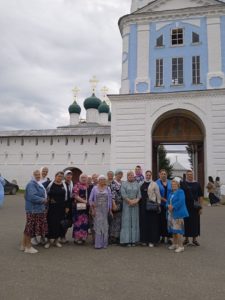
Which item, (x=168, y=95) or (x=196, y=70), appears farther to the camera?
(x=196, y=70)

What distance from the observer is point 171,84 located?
19.8 metres

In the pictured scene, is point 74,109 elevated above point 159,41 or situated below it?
above

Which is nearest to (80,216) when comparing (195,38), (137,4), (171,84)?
(171,84)

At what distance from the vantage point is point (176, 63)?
66.0 feet

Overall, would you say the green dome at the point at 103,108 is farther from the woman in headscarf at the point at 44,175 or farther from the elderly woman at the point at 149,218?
the elderly woman at the point at 149,218

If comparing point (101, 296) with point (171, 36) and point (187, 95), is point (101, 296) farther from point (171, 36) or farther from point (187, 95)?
point (171, 36)

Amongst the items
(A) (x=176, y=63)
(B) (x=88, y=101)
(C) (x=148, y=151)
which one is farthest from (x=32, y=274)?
(B) (x=88, y=101)

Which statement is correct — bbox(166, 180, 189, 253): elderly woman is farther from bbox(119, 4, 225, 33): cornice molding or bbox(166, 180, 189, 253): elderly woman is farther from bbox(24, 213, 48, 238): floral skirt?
bbox(119, 4, 225, 33): cornice molding

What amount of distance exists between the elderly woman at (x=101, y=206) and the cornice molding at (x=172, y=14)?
16.5m

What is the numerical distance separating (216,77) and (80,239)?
15214 millimetres

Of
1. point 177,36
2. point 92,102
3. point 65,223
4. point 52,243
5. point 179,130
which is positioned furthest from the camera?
point 92,102

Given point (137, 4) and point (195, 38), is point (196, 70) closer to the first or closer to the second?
point (195, 38)

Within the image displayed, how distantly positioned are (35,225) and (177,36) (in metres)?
17.3

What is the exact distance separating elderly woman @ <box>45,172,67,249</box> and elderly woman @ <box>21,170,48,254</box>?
0.28 metres
